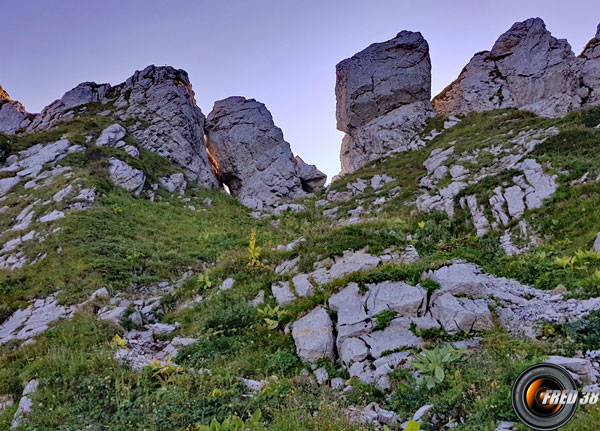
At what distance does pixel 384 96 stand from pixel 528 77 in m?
13.8

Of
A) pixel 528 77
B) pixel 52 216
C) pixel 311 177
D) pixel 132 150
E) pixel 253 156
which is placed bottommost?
pixel 52 216

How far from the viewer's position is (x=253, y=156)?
123ft

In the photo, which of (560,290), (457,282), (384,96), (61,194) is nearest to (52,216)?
(61,194)

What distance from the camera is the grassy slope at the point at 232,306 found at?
567 centimetres

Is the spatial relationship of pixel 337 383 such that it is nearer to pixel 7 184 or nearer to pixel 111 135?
pixel 7 184

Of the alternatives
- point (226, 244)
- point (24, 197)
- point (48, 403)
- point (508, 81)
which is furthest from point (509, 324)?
point (508, 81)

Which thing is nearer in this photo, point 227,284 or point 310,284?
point 310,284

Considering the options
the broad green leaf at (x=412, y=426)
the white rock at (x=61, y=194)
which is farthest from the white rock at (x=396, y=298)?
the white rock at (x=61, y=194)

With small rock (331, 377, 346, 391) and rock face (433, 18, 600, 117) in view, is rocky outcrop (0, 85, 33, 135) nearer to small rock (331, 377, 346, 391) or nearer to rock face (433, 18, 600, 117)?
rock face (433, 18, 600, 117)

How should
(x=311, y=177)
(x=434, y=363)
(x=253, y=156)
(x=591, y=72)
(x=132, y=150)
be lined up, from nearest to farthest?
(x=434, y=363)
(x=132, y=150)
(x=591, y=72)
(x=253, y=156)
(x=311, y=177)

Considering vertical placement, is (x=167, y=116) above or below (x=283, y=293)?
above

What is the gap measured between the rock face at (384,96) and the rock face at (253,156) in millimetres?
6504

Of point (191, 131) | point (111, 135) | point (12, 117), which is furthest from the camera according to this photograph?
point (12, 117)

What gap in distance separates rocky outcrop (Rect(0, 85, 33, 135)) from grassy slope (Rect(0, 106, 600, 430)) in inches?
1201
